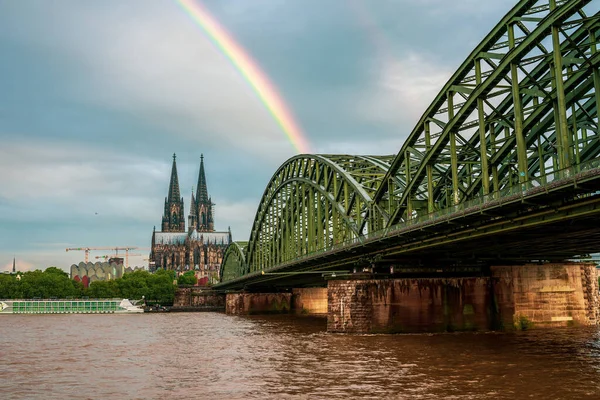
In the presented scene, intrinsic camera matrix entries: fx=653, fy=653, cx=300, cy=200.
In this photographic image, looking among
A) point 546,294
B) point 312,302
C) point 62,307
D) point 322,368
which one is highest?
point 546,294

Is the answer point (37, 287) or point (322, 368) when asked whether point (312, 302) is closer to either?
point (322, 368)

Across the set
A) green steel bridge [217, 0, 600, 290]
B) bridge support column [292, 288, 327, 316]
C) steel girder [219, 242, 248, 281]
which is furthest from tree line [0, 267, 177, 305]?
green steel bridge [217, 0, 600, 290]

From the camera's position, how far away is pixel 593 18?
3469 cm

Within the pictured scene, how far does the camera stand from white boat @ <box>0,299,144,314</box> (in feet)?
463

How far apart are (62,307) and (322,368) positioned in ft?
404

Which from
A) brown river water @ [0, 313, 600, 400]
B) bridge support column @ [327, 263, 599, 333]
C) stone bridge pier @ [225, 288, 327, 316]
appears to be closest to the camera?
brown river water @ [0, 313, 600, 400]

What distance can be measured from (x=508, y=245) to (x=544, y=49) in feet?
44.6

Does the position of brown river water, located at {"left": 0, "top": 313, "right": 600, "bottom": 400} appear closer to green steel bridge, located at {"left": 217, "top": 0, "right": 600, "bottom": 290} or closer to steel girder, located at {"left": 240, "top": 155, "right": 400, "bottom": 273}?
green steel bridge, located at {"left": 217, "top": 0, "right": 600, "bottom": 290}

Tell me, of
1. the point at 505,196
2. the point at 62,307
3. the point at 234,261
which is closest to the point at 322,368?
the point at 505,196

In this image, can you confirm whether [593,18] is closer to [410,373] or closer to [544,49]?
[544,49]

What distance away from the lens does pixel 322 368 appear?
3472cm

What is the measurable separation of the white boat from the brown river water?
91.9 metres

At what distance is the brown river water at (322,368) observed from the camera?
91.0 feet

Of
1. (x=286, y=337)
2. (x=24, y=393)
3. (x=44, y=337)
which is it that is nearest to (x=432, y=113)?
(x=286, y=337)
